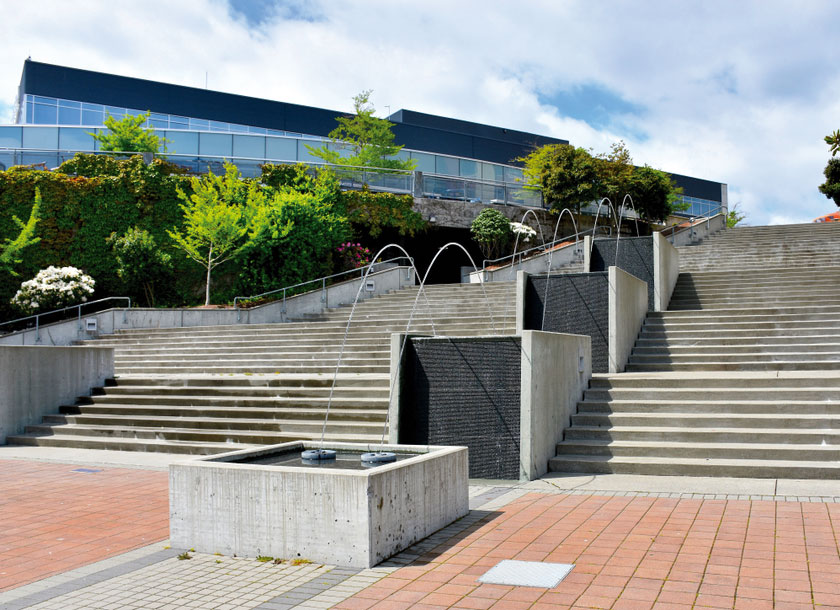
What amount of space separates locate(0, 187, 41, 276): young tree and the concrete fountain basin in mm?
21060

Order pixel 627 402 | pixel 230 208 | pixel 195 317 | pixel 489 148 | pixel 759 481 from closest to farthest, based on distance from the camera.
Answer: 1. pixel 759 481
2. pixel 627 402
3. pixel 195 317
4. pixel 230 208
5. pixel 489 148

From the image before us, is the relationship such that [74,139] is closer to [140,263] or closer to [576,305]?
[140,263]

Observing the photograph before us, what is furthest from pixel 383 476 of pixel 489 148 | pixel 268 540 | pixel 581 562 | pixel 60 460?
pixel 489 148

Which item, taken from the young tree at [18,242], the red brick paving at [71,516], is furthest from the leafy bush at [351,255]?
the red brick paving at [71,516]

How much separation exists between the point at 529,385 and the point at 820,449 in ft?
11.7

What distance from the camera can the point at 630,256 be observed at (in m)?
16.2

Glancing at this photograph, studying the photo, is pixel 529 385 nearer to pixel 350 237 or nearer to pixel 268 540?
pixel 268 540

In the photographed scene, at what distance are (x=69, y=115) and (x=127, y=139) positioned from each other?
18.7 metres

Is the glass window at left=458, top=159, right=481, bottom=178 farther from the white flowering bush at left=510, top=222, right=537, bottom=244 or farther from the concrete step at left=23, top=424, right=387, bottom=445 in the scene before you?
the concrete step at left=23, top=424, right=387, bottom=445

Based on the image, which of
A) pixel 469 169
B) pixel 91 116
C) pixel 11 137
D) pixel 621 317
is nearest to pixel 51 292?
pixel 11 137

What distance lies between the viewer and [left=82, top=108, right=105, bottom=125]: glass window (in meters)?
47.0

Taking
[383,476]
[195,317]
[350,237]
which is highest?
[350,237]

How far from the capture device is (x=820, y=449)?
9.05 m

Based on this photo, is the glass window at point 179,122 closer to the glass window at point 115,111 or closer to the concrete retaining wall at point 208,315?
the glass window at point 115,111
